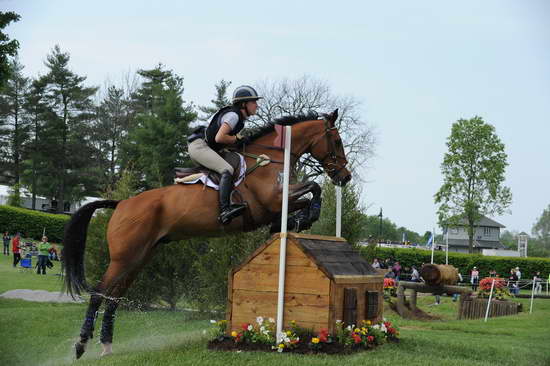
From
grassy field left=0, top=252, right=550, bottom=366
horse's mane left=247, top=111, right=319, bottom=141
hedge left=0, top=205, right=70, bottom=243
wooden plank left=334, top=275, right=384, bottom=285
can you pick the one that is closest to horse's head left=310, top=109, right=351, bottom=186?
horse's mane left=247, top=111, right=319, bottom=141

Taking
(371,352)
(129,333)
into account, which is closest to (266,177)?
(371,352)

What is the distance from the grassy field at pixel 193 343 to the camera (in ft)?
17.7

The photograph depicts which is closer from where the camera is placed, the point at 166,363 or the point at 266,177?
the point at 166,363

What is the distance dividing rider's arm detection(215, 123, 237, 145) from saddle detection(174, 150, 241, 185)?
0.19 metres

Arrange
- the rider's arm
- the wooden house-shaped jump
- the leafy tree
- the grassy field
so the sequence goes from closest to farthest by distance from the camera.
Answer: the grassy field < the wooden house-shaped jump < the rider's arm < the leafy tree

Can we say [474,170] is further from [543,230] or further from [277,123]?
[543,230]

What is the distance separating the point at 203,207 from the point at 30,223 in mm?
30805

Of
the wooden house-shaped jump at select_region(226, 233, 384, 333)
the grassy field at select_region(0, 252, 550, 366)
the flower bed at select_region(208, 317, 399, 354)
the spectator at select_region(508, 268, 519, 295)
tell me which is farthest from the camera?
the spectator at select_region(508, 268, 519, 295)

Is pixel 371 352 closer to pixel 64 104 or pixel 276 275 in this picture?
pixel 276 275

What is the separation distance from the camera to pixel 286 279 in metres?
5.80

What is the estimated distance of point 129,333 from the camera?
9.45m

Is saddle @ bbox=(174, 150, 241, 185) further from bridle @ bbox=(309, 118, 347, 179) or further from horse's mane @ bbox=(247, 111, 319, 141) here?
bridle @ bbox=(309, 118, 347, 179)

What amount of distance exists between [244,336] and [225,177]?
1552 mm

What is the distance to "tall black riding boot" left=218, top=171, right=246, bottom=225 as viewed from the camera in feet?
19.5
